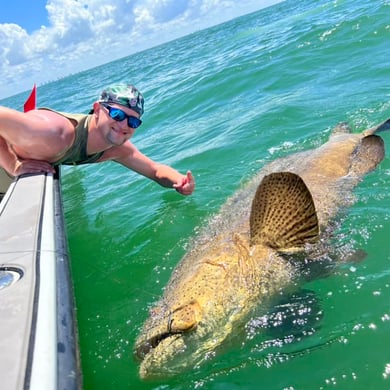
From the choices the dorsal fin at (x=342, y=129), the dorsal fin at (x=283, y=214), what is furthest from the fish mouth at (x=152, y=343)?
the dorsal fin at (x=342, y=129)

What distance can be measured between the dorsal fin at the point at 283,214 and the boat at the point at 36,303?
1.51m

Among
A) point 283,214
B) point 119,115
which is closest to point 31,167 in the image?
point 119,115

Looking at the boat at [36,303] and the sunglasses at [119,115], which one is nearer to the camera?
the boat at [36,303]

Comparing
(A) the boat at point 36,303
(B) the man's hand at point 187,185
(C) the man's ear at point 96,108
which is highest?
(C) the man's ear at point 96,108

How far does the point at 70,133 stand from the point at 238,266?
2.36 meters

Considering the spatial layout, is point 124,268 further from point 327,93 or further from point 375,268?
point 327,93

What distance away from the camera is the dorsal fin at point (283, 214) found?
146 inches

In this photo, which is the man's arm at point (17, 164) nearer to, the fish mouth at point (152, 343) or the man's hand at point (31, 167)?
the man's hand at point (31, 167)

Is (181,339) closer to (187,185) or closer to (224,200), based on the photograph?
(187,185)

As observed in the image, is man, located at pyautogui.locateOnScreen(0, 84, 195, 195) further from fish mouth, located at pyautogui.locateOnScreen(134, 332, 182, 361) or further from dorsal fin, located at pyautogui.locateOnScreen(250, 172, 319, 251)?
fish mouth, located at pyautogui.locateOnScreen(134, 332, 182, 361)

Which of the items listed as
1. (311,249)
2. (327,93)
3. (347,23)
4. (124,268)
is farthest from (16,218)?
(347,23)

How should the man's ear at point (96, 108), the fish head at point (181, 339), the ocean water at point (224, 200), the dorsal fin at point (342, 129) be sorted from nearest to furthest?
1. the fish head at point (181, 339)
2. the ocean water at point (224, 200)
3. the man's ear at point (96, 108)
4. the dorsal fin at point (342, 129)

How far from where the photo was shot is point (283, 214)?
3785 millimetres

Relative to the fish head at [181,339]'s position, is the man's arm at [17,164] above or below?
above
